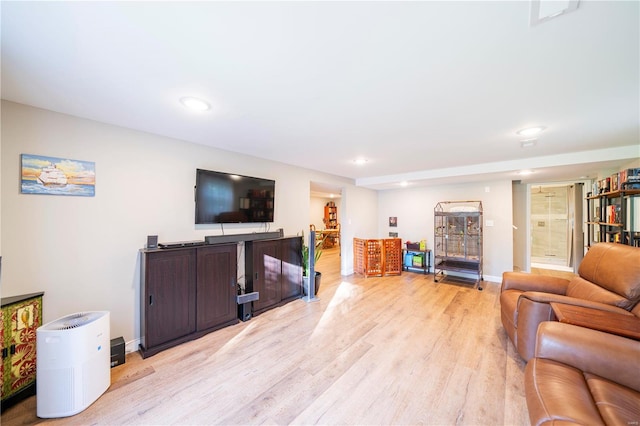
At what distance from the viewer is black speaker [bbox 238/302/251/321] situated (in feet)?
10.2

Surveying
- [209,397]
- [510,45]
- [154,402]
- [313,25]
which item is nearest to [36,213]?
[154,402]

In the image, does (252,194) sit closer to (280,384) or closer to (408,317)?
(280,384)

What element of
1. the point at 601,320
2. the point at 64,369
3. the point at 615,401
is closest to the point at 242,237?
the point at 64,369

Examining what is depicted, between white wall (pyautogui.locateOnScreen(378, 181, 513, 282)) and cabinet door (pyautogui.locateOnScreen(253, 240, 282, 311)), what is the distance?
382 cm

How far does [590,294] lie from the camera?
222 centimetres

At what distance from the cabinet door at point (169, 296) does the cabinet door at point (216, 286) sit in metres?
0.09

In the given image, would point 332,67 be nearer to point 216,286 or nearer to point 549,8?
point 549,8

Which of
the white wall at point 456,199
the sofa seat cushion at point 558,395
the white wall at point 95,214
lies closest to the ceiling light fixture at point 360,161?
the white wall at point 95,214

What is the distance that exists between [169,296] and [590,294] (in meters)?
4.14

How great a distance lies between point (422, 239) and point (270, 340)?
451 cm

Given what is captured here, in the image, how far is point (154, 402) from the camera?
177cm

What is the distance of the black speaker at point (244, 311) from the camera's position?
310 cm

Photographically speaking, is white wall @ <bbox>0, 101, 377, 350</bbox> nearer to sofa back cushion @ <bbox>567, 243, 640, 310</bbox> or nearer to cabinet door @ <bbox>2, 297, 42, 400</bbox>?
cabinet door @ <bbox>2, 297, 42, 400</bbox>

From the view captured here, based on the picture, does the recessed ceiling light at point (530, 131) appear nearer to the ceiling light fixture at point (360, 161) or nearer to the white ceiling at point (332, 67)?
the white ceiling at point (332, 67)
